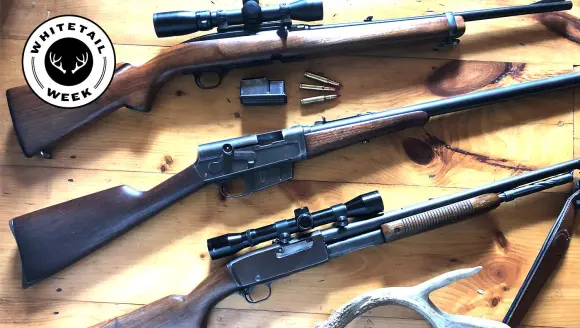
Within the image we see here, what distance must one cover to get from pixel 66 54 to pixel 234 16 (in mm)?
884

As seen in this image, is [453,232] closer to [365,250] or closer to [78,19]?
[365,250]

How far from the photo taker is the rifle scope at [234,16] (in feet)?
7.21

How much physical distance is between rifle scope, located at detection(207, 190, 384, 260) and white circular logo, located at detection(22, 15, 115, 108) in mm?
994

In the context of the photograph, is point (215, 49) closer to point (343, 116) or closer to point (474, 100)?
point (343, 116)

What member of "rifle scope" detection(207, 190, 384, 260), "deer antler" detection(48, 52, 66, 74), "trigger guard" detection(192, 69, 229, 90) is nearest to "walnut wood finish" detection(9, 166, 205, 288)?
"rifle scope" detection(207, 190, 384, 260)

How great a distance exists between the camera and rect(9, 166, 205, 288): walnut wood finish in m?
2.15

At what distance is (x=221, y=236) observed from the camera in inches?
87.7

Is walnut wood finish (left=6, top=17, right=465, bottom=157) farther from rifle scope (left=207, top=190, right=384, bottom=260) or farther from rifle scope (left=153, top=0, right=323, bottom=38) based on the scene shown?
rifle scope (left=207, top=190, right=384, bottom=260)

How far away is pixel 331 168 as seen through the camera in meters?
2.43

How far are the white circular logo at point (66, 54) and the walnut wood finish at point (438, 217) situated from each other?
4.94 ft

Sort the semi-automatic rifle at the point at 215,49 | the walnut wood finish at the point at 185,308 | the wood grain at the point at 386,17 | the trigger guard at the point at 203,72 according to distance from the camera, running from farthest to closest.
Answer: the wood grain at the point at 386,17, the trigger guard at the point at 203,72, the semi-automatic rifle at the point at 215,49, the walnut wood finish at the point at 185,308

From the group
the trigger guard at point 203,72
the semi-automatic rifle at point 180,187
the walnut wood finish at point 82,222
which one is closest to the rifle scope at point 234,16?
the trigger guard at point 203,72

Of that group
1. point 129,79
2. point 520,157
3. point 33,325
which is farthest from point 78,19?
point 520,157

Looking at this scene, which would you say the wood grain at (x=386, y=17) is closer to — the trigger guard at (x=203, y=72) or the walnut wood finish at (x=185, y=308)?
the trigger guard at (x=203, y=72)
